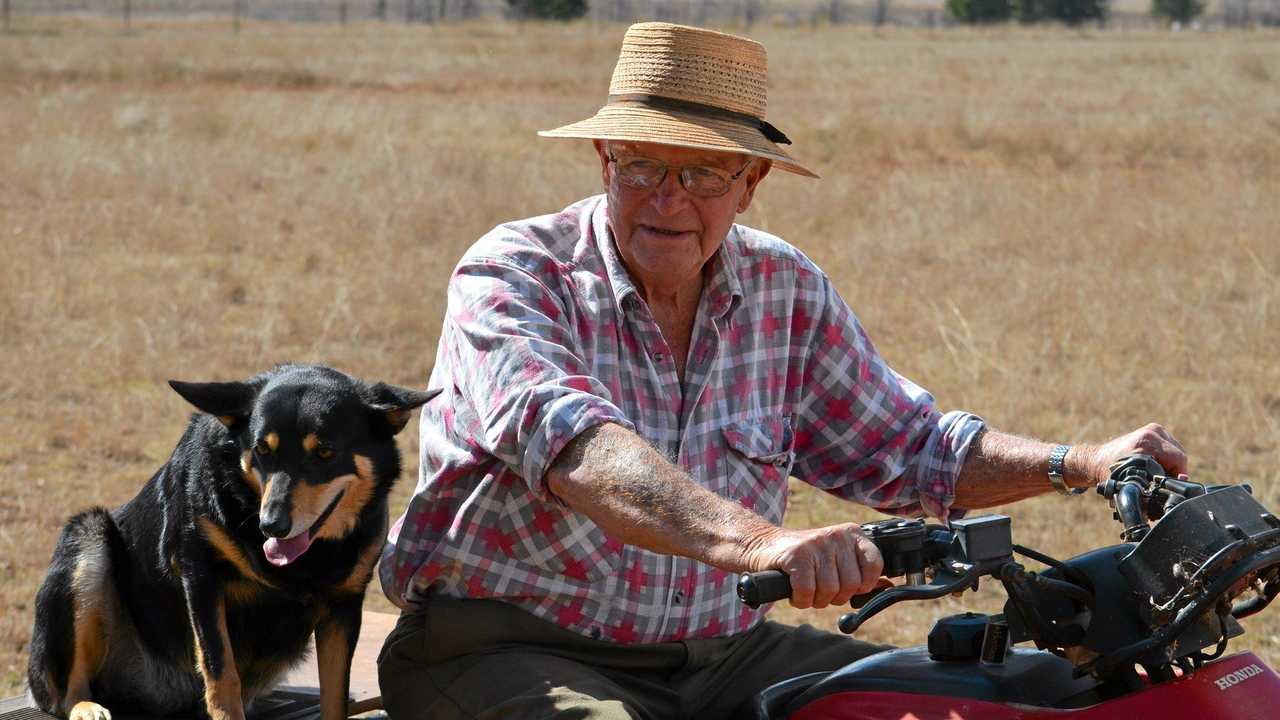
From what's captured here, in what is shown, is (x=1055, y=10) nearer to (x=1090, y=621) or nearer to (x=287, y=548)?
(x=287, y=548)

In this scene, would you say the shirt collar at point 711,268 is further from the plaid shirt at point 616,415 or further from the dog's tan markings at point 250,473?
the dog's tan markings at point 250,473

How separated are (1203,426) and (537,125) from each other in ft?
45.6

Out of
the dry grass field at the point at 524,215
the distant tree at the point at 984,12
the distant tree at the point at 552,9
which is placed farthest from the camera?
the distant tree at the point at 984,12

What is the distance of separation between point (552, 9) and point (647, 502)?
187 feet

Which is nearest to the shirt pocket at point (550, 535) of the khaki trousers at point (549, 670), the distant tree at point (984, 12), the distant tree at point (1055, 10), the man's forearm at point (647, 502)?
the khaki trousers at point (549, 670)

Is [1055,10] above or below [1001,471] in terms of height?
below

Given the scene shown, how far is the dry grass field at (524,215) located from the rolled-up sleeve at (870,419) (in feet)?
7.49

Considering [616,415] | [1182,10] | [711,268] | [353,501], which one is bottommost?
[1182,10]

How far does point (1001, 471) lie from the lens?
10.7 ft

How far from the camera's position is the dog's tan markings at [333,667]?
325 cm

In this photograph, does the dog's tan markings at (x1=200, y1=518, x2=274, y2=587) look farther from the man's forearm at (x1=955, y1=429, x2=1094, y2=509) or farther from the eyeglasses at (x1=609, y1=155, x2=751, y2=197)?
the man's forearm at (x1=955, y1=429, x2=1094, y2=509)

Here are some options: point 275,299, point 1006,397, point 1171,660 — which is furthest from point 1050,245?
point 1171,660

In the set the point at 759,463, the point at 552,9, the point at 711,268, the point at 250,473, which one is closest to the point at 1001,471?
the point at 759,463

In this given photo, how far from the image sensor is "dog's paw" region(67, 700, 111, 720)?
3.23m
